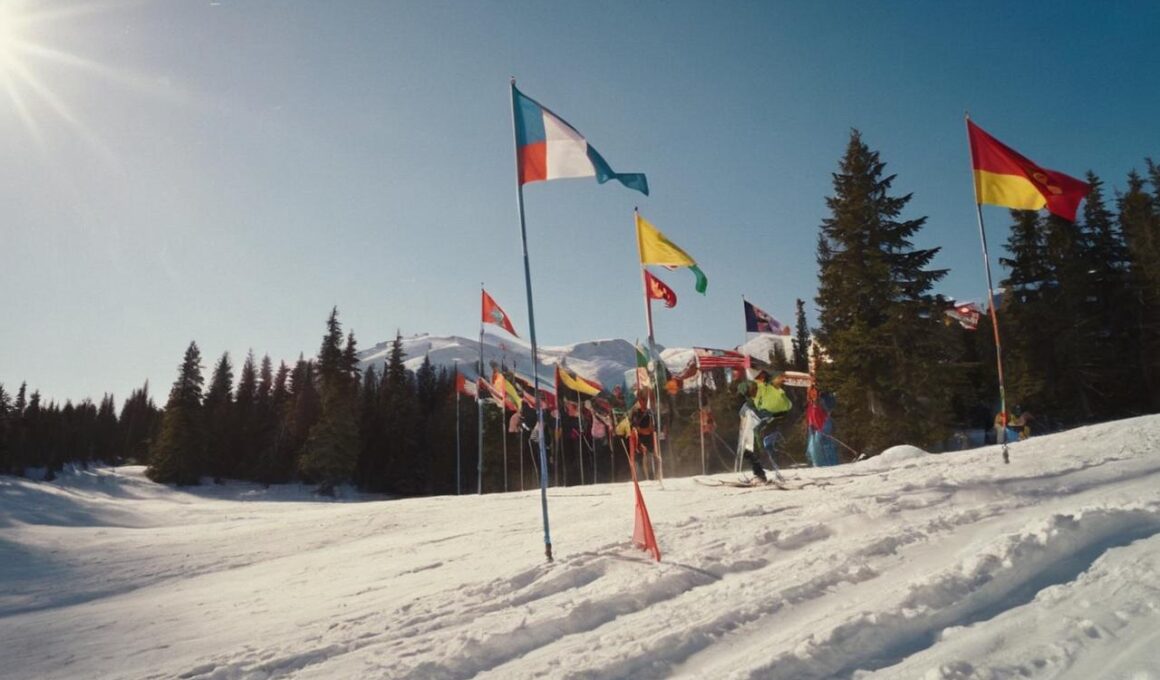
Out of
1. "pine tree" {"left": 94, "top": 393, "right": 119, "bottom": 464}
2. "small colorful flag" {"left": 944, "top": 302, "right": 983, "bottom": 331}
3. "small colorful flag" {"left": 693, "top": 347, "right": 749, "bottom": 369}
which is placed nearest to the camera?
"small colorful flag" {"left": 693, "top": 347, "right": 749, "bottom": 369}

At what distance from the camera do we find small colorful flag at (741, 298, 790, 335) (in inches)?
865

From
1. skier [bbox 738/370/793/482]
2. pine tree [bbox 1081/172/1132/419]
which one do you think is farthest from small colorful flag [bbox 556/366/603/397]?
pine tree [bbox 1081/172/1132/419]

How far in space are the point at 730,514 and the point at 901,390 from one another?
2093 centimetres

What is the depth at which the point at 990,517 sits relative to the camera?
6469 mm

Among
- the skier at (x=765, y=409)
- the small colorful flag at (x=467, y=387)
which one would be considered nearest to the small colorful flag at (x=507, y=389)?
the small colorful flag at (x=467, y=387)

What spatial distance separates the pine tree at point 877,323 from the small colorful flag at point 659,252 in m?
13.8

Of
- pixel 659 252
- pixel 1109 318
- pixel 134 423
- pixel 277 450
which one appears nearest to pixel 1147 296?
pixel 1109 318

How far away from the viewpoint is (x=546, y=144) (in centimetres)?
820

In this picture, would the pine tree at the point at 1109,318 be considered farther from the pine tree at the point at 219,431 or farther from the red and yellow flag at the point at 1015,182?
the pine tree at the point at 219,431

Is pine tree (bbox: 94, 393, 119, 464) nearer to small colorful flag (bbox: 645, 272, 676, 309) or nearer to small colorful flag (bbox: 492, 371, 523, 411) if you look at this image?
small colorful flag (bbox: 492, 371, 523, 411)

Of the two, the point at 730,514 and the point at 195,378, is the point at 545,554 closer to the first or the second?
the point at 730,514

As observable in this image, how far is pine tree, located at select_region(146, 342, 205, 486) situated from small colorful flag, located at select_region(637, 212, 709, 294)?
46.3 meters

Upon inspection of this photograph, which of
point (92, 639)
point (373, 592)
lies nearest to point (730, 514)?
point (373, 592)

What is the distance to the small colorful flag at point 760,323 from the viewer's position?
72.1 ft
